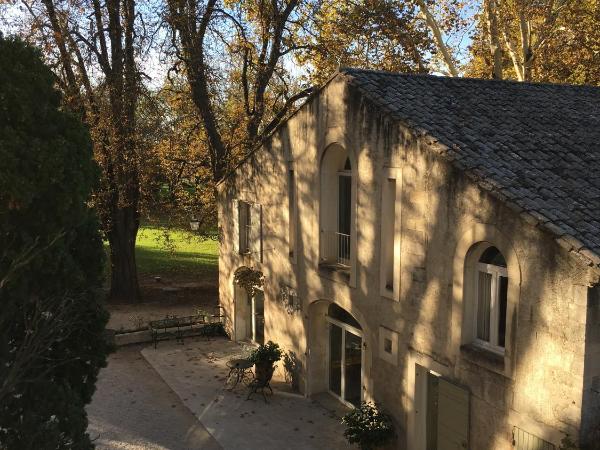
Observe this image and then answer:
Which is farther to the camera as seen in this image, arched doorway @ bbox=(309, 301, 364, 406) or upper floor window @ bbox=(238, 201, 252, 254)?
upper floor window @ bbox=(238, 201, 252, 254)

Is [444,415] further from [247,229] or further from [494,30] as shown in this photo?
[494,30]

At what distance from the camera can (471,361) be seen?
385 inches

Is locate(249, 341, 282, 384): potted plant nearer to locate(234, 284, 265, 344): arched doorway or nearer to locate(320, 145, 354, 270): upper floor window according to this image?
locate(234, 284, 265, 344): arched doorway

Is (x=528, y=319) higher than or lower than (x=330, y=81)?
lower

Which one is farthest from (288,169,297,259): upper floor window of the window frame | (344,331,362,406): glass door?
the window frame

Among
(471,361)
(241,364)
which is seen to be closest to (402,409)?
(471,361)

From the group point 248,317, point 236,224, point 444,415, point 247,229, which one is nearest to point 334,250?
point 444,415

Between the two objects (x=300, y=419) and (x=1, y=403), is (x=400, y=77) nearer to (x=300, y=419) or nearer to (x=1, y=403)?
(x=300, y=419)

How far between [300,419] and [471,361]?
5709mm

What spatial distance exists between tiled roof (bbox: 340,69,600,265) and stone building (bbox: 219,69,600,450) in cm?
4

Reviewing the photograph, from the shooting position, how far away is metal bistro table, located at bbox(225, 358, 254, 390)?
1562cm

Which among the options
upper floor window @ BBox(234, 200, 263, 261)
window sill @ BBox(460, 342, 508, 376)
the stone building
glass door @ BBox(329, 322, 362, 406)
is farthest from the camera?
upper floor window @ BBox(234, 200, 263, 261)

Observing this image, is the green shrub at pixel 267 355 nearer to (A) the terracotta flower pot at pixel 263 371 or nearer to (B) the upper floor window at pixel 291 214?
(A) the terracotta flower pot at pixel 263 371

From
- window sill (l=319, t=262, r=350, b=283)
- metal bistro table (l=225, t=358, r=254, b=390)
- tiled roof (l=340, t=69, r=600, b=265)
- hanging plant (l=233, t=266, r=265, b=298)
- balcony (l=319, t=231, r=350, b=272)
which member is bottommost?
metal bistro table (l=225, t=358, r=254, b=390)
